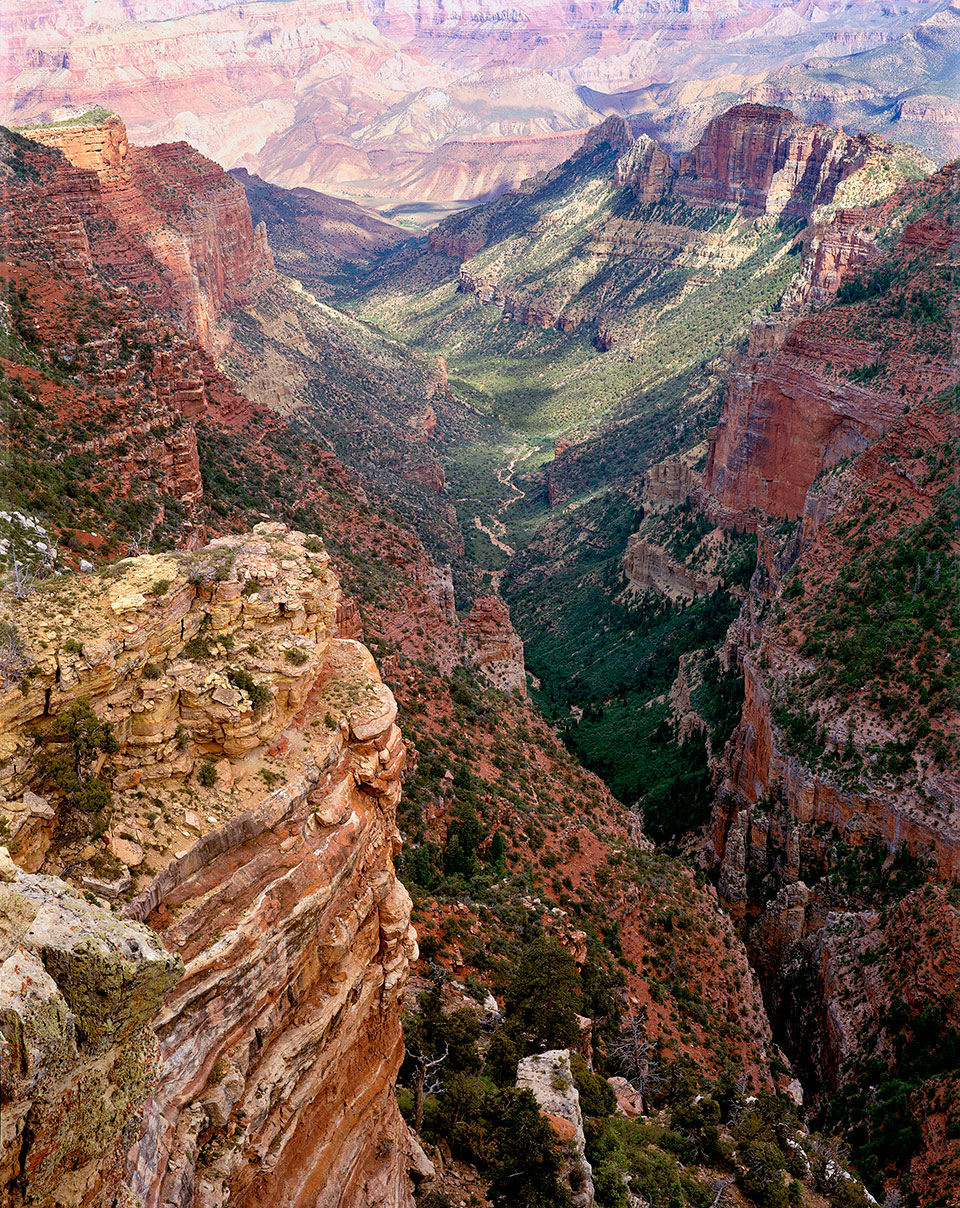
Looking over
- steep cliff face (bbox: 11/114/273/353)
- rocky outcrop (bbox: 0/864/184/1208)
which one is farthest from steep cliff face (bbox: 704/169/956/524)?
rocky outcrop (bbox: 0/864/184/1208)

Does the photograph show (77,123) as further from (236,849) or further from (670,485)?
(236,849)

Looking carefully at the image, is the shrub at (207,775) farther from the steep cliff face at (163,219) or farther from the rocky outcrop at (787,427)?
the rocky outcrop at (787,427)

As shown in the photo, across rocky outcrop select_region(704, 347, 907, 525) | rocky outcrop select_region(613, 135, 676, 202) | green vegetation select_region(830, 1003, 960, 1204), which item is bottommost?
green vegetation select_region(830, 1003, 960, 1204)

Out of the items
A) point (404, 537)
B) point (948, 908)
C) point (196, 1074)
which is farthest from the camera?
point (404, 537)

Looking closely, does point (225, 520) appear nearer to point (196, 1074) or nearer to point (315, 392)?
point (196, 1074)

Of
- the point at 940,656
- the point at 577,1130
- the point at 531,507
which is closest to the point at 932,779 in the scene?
the point at 940,656

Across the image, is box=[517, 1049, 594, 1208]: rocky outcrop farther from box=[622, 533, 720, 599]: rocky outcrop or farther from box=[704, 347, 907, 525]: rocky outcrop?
box=[622, 533, 720, 599]: rocky outcrop
